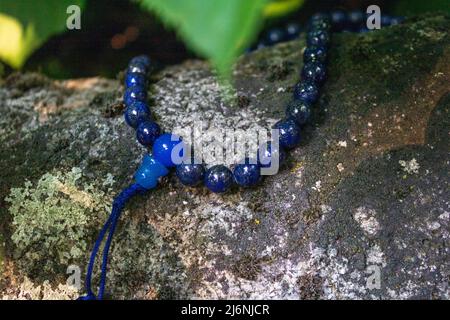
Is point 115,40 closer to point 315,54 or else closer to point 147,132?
point 147,132

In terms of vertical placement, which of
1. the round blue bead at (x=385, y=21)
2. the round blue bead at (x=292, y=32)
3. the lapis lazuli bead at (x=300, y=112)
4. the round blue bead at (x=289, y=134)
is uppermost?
the round blue bead at (x=292, y=32)

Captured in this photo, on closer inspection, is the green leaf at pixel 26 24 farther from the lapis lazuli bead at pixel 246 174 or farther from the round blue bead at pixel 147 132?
the lapis lazuli bead at pixel 246 174

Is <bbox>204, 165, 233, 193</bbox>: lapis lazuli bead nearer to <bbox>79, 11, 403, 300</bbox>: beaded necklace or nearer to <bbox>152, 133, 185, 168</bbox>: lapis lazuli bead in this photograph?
<bbox>79, 11, 403, 300</bbox>: beaded necklace

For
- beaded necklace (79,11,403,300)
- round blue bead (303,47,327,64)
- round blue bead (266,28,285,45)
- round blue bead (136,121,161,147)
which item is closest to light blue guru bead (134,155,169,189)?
beaded necklace (79,11,403,300)

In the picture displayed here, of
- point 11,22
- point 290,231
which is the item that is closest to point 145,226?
point 290,231

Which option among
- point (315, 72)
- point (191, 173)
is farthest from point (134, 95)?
point (315, 72)

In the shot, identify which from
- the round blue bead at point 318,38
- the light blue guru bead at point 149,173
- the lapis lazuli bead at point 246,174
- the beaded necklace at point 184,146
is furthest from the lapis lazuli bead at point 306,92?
the light blue guru bead at point 149,173
